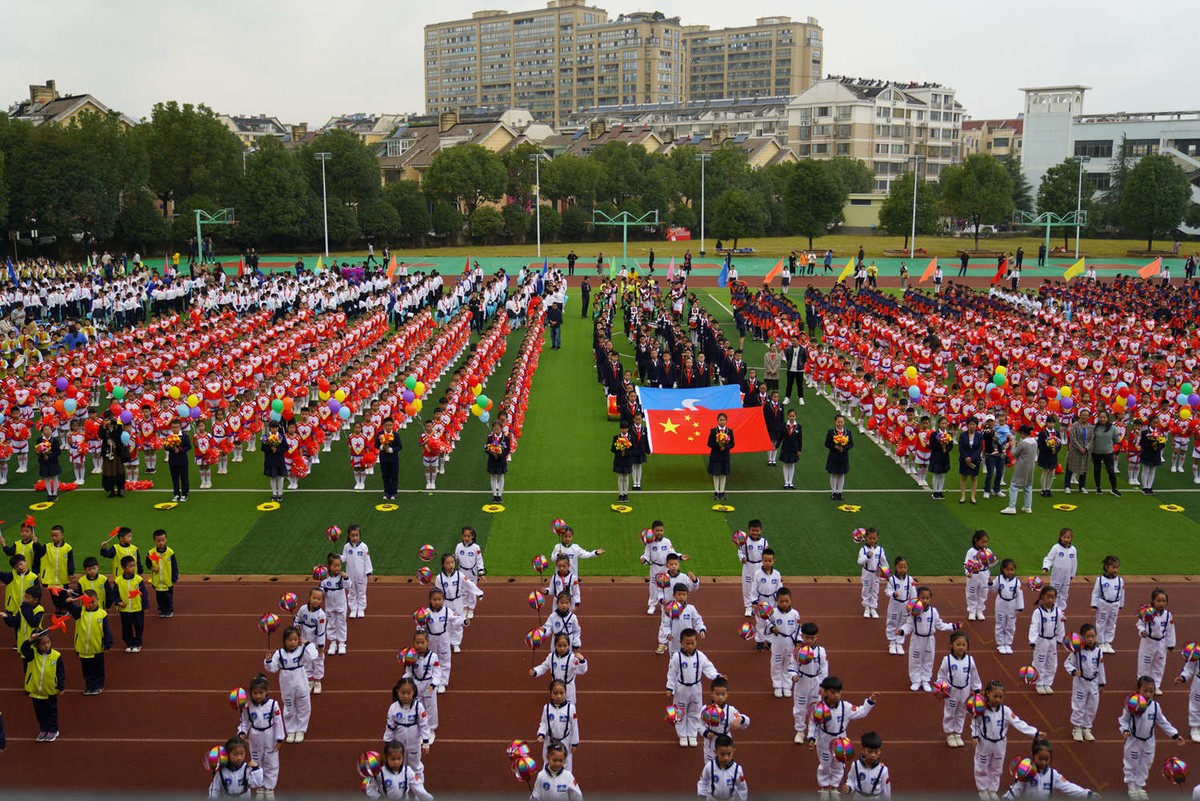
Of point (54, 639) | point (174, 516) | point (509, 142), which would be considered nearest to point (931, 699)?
point (54, 639)

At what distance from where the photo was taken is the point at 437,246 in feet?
260

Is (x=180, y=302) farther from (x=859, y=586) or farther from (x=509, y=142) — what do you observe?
(x=509, y=142)

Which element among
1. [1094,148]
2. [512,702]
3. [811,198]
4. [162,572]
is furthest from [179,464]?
[1094,148]

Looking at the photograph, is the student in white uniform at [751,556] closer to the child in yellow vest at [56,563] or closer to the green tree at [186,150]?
the child in yellow vest at [56,563]

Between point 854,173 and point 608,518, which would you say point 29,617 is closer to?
point 608,518

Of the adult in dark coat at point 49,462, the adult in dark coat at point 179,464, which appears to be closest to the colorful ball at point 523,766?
the adult in dark coat at point 179,464

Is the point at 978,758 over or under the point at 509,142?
under

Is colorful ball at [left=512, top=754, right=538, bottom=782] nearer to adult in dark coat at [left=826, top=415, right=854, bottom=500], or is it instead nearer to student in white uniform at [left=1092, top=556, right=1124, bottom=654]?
student in white uniform at [left=1092, top=556, right=1124, bottom=654]

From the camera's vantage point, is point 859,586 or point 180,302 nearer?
point 859,586

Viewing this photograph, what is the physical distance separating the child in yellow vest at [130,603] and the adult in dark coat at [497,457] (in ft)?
20.3

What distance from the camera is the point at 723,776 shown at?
800 cm

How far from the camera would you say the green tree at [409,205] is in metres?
75.8

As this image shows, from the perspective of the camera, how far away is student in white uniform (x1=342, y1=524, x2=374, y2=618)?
12.3 m

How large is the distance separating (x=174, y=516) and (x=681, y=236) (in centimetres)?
6687
